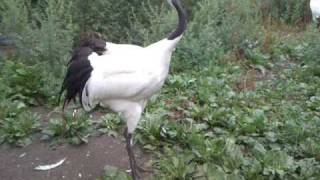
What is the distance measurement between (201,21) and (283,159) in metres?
3.17

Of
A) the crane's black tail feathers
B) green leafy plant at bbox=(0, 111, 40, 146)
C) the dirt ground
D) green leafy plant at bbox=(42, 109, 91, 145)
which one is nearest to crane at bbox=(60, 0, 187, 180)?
the crane's black tail feathers

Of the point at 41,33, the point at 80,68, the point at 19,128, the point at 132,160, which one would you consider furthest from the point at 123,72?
the point at 41,33

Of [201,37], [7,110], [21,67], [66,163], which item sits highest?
[201,37]

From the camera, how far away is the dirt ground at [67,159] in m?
4.90

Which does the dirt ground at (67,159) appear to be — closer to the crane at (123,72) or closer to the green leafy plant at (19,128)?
the green leafy plant at (19,128)

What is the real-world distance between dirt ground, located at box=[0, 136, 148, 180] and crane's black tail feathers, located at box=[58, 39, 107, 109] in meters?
0.63

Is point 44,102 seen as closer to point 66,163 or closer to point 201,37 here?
point 66,163

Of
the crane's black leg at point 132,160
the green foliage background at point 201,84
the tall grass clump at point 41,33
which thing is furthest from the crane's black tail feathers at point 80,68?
the tall grass clump at point 41,33

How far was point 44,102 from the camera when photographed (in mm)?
6051

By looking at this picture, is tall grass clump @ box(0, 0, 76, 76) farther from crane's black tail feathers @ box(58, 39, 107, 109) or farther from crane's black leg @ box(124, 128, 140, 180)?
crane's black leg @ box(124, 128, 140, 180)

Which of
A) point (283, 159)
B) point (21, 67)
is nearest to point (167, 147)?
point (283, 159)

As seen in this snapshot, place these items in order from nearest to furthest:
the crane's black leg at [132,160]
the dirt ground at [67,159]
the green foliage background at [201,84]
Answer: the crane's black leg at [132,160] → the dirt ground at [67,159] → the green foliage background at [201,84]

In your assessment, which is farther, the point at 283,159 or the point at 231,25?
the point at 231,25

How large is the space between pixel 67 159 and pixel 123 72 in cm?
113
